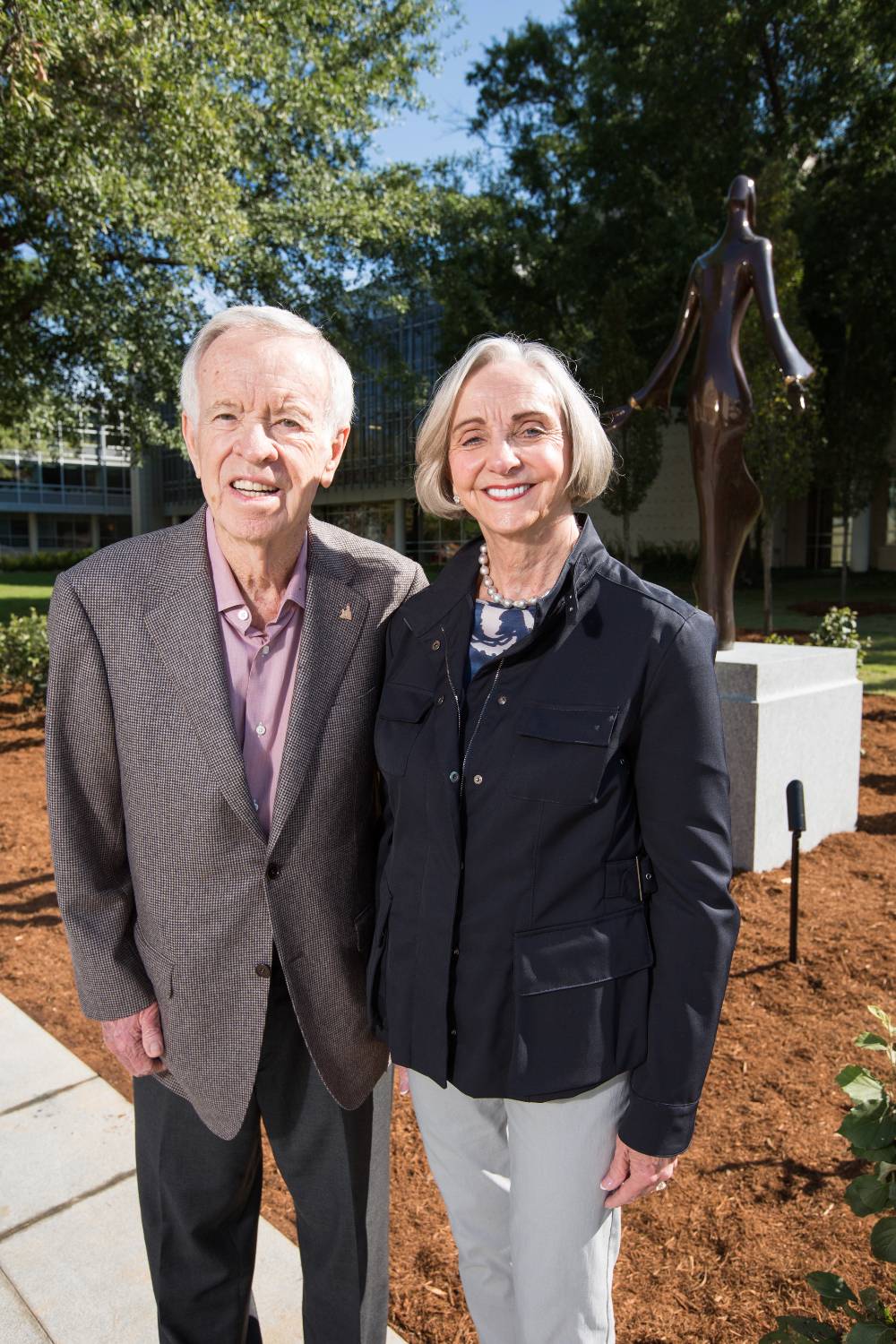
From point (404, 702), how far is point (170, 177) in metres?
8.78

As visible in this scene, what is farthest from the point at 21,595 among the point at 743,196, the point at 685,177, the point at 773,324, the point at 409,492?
the point at 773,324

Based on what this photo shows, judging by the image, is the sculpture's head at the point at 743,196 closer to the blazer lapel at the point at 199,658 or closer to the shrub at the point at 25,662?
the blazer lapel at the point at 199,658

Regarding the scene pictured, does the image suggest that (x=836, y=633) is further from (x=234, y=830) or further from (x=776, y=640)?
(x=234, y=830)

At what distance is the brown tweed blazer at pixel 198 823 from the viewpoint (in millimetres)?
1781

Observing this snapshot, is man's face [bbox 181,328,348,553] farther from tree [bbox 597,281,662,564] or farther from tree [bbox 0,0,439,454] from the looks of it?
tree [bbox 597,281,662,564]

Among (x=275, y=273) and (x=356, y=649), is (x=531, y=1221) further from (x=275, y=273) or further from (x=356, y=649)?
(x=275, y=273)

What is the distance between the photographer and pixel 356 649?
1894mm

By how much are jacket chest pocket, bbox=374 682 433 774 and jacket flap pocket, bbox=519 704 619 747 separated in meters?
0.22

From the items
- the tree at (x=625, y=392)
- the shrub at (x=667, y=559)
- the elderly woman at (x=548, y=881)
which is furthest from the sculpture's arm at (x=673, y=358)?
the shrub at (x=667, y=559)

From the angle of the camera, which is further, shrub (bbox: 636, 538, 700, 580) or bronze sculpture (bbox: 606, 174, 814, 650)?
shrub (bbox: 636, 538, 700, 580)

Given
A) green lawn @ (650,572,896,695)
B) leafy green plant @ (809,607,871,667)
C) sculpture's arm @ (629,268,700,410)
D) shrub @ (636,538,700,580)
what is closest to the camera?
sculpture's arm @ (629,268,700,410)

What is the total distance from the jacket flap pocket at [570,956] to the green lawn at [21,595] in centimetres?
1630

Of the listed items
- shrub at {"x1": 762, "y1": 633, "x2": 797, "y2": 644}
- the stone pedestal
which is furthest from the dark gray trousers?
shrub at {"x1": 762, "y1": 633, "x2": 797, "y2": 644}

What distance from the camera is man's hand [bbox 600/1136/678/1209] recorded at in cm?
158
